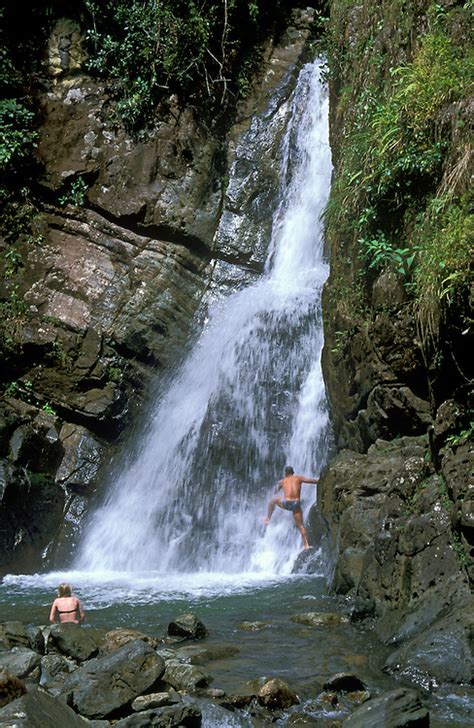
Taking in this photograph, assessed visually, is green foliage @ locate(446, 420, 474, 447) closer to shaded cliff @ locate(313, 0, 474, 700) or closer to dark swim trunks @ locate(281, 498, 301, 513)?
shaded cliff @ locate(313, 0, 474, 700)

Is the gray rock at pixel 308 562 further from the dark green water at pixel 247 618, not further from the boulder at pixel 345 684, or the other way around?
the boulder at pixel 345 684

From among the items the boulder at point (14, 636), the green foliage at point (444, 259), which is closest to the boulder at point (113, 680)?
the boulder at point (14, 636)

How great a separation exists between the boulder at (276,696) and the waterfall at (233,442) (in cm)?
577

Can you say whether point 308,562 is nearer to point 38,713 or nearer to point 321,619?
point 321,619

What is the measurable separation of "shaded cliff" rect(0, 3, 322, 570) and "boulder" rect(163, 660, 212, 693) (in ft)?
22.7

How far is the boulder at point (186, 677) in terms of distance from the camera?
5.43 m

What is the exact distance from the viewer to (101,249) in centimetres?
1469

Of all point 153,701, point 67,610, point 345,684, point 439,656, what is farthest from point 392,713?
point 67,610

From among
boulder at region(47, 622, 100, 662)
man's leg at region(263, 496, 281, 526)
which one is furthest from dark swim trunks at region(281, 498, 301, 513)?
boulder at region(47, 622, 100, 662)

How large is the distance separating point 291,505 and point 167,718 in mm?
7139

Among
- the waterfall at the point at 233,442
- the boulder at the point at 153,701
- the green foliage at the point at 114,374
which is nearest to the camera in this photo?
the boulder at the point at 153,701

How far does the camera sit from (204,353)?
14609mm

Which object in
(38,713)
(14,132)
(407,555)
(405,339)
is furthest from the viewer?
(14,132)

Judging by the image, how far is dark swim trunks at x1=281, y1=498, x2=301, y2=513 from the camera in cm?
1151
